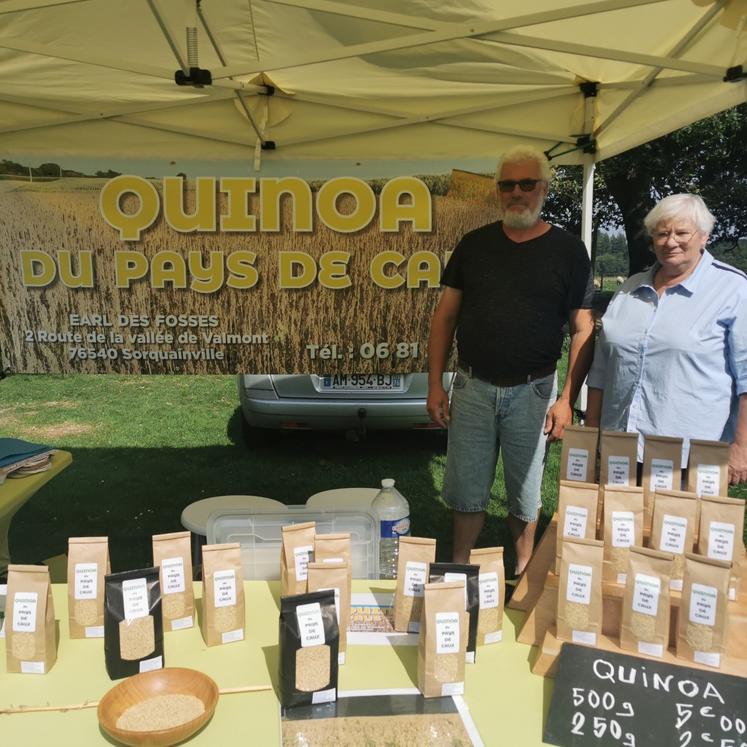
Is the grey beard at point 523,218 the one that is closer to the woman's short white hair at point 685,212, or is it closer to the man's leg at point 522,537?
the woman's short white hair at point 685,212

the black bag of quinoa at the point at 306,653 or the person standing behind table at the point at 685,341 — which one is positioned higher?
the person standing behind table at the point at 685,341

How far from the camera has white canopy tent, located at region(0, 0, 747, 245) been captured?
1927 mm

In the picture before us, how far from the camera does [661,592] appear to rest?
1.13 metres

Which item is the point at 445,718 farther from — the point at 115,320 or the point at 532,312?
the point at 115,320

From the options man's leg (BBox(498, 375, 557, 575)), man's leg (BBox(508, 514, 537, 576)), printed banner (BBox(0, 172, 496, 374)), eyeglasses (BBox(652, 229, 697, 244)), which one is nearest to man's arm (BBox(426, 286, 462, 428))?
man's leg (BBox(498, 375, 557, 575))

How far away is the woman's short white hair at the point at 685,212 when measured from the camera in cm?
183

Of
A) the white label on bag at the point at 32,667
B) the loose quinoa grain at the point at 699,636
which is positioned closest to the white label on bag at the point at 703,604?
the loose quinoa grain at the point at 699,636

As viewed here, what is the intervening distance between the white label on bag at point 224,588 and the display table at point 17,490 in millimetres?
1070

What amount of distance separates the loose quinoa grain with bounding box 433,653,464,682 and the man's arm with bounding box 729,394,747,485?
122cm

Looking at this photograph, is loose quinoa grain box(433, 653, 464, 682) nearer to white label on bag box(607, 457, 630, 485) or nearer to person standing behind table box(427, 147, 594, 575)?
white label on bag box(607, 457, 630, 485)

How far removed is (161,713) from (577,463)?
1.07 m

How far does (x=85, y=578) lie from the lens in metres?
1.30

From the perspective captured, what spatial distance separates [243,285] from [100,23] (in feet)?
4.22

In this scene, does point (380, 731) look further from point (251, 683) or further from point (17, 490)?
point (17, 490)
